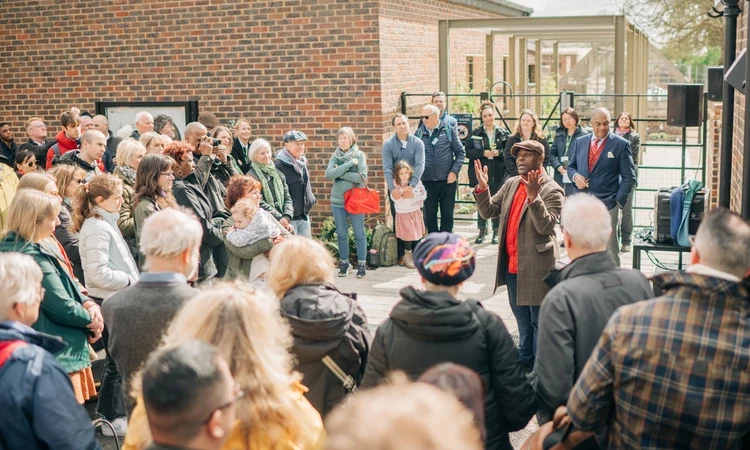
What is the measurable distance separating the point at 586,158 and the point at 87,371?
6179mm

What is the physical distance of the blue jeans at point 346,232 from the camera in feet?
33.3

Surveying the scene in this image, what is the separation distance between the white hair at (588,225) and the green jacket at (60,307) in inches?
117

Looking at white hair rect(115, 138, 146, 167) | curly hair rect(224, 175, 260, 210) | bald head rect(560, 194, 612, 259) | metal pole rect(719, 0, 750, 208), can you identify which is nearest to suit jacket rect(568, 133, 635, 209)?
metal pole rect(719, 0, 750, 208)

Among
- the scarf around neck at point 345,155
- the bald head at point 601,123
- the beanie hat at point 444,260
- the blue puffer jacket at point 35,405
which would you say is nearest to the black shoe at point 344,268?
the scarf around neck at point 345,155

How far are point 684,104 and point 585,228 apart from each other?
19.8 feet

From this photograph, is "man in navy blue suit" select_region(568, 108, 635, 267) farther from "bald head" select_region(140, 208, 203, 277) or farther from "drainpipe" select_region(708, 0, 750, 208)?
"bald head" select_region(140, 208, 203, 277)

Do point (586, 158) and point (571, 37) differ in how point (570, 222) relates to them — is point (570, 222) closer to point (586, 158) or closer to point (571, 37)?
point (586, 158)

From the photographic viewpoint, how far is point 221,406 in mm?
2424

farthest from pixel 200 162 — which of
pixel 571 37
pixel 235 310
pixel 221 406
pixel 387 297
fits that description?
pixel 571 37

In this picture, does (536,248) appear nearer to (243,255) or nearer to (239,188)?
(243,255)

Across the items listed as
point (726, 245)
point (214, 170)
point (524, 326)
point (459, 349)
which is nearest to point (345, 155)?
point (214, 170)

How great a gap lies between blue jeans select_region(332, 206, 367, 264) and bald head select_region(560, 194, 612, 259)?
6.09 meters

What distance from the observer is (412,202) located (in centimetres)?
1038

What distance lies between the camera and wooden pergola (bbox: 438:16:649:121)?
12.8m
